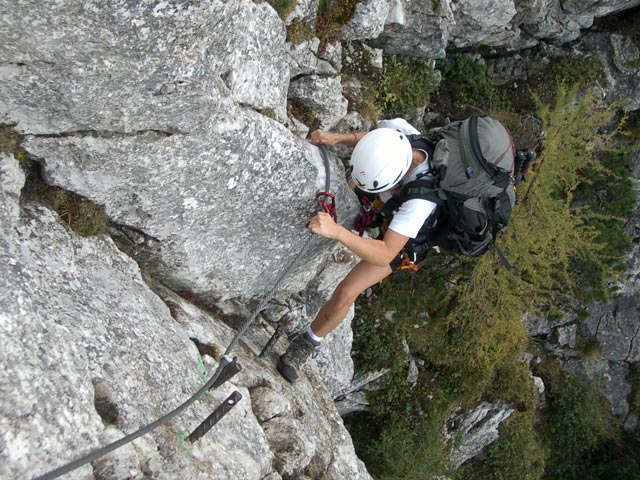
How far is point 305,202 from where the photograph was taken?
6418mm

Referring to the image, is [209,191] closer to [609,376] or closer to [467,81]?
[467,81]

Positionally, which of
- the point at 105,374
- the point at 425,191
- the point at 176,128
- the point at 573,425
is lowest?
the point at 573,425

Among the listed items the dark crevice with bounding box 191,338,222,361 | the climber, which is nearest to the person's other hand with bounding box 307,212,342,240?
the climber

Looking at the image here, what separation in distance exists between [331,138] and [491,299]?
7211 millimetres

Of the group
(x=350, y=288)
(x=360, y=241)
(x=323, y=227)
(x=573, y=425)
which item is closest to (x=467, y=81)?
(x=350, y=288)

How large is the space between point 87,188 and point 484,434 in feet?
41.5

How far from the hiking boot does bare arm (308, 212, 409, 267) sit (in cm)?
181

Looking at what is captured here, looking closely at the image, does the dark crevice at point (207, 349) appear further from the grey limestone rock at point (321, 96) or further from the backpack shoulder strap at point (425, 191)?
the grey limestone rock at point (321, 96)

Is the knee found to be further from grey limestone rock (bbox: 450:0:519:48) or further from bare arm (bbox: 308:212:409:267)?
grey limestone rock (bbox: 450:0:519:48)

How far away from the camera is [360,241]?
19.0 feet

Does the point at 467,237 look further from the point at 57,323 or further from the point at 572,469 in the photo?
the point at 572,469

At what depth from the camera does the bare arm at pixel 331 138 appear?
677 centimetres

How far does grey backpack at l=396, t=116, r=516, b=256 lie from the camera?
19.7ft

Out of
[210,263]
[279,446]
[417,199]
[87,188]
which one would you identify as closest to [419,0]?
Result: [417,199]
